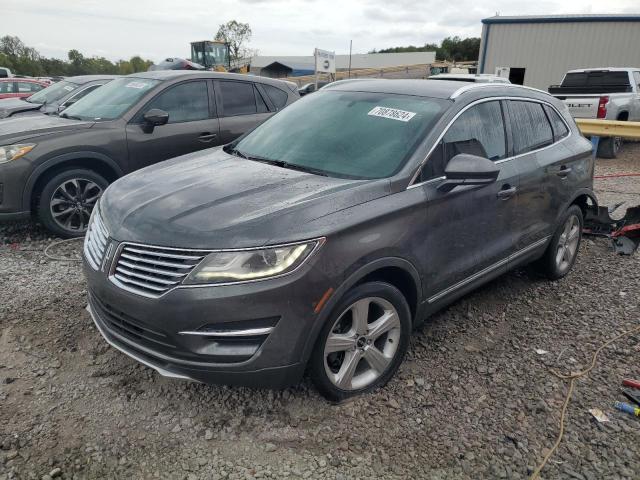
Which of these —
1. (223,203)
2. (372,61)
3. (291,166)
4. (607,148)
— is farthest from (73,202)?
(372,61)

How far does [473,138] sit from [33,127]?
173 inches

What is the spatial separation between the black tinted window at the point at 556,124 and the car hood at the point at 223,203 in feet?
7.42

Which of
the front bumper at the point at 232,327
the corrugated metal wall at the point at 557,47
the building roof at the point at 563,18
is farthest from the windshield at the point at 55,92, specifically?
the building roof at the point at 563,18

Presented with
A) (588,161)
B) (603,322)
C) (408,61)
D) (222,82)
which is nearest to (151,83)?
(222,82)

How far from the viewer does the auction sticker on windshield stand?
325 centimetres

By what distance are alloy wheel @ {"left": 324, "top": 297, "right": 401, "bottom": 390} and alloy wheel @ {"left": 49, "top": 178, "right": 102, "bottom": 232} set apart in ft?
11.9

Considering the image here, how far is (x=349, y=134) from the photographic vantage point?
3303mm

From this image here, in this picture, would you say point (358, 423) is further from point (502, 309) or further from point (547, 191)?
point (547, 191)

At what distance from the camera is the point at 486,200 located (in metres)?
3.38

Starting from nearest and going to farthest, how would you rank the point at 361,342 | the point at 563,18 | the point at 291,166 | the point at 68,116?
1. the point at 361,342
2. the point at 291,166
3. the point at 68,116
4. the point at 563,18

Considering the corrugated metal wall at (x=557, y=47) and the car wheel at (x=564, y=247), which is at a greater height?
the corrugated metal wall at (x=557, y=47)

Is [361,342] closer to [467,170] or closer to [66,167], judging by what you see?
[467,170]

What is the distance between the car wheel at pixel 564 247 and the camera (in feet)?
14.4

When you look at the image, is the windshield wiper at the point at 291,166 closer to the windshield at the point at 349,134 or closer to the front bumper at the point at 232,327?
the windshield at the point at 349,134
